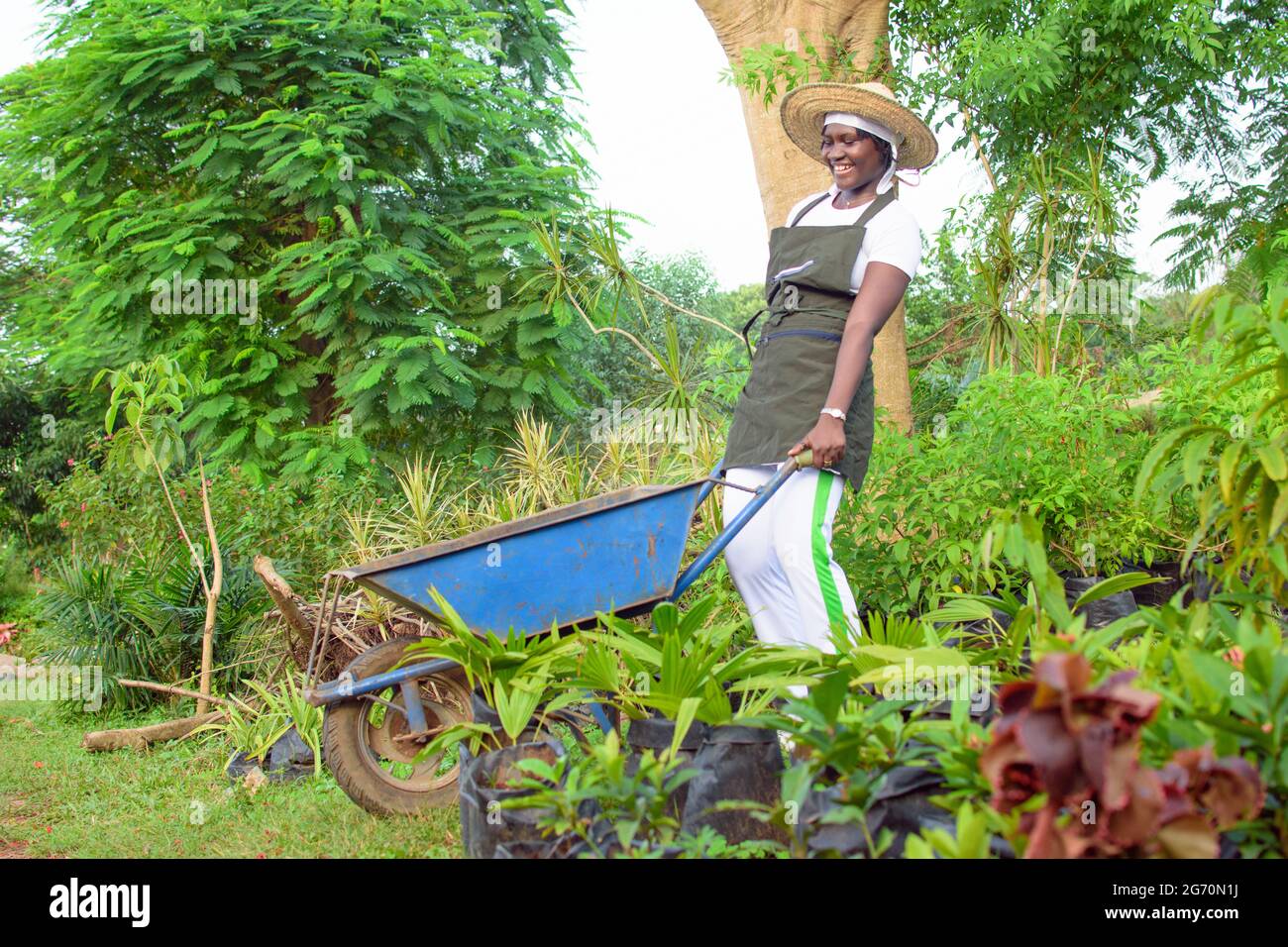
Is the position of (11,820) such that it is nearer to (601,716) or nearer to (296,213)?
(601,716)

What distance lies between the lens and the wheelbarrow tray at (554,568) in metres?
2.64

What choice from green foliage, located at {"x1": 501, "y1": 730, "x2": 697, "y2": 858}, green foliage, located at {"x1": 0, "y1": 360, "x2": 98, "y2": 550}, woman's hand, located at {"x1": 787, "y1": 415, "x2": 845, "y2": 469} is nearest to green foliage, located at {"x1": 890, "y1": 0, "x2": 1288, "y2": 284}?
woman's hand, located at {"x1": 787, "y1": 415, "x2": 845, "y2": 469}

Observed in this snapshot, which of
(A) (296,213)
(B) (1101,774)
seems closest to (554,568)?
(B) (1101,774)

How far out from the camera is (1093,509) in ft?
13.4

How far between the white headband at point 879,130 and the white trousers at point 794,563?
847 millimetres

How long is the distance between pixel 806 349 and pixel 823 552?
0.55 m

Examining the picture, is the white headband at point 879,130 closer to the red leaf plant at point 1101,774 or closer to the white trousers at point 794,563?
the white trousers at point 794,563

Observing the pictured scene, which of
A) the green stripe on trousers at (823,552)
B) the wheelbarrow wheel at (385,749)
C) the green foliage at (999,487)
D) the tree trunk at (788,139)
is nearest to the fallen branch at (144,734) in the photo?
the wheelbarrow wheel at (385,749)

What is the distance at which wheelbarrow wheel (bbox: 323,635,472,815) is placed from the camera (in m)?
2.94

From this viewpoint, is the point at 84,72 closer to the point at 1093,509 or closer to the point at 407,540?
the point at 407,540

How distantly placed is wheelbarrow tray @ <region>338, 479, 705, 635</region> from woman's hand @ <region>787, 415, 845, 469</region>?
11.8 inches

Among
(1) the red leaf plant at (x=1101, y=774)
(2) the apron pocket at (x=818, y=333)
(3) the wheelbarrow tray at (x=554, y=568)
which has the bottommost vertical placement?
(1) the red leaf plant at (x=1101, y=774)

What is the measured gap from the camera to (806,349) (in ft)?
9.98
